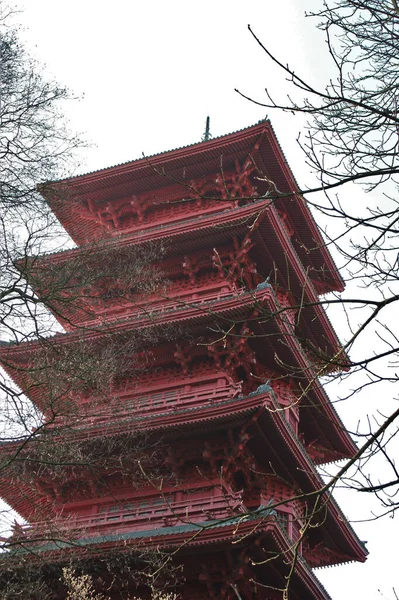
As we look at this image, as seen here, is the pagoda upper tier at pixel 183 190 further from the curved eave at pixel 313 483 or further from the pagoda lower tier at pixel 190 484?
the pagoda lower tier at pixel 190 484

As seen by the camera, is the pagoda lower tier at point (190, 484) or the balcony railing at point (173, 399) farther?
the balcony railing at point (173, 399)

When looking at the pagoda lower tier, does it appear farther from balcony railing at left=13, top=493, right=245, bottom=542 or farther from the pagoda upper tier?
the pagoda upper tier

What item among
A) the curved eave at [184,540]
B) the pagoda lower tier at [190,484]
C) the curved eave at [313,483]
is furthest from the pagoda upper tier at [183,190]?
the curved eave at [184,540]

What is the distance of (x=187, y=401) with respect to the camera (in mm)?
14016

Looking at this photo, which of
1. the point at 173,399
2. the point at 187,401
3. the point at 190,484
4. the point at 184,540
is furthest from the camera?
the point at 173,399

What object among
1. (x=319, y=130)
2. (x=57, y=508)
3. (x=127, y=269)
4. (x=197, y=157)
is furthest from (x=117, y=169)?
(x=319, y=130)

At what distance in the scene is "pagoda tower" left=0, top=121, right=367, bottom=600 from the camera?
11.0 m

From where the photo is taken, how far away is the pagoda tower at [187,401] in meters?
11.0

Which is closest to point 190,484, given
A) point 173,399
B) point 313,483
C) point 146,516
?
point 146,516

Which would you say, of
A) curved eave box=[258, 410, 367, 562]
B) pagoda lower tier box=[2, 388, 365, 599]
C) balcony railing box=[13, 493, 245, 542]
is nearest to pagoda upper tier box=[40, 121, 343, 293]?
curved eave box=[258, 410, 367, 562]

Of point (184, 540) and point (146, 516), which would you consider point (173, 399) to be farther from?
point (184, 540)

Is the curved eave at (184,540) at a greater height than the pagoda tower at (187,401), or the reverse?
the pagoda tower at (187,401)

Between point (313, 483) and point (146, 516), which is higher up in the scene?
point (313, 483)

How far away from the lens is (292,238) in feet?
62.4
